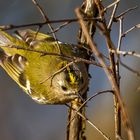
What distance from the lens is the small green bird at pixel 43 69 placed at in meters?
2.13

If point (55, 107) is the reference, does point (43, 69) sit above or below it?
below

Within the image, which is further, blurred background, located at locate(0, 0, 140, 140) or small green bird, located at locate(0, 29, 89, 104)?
blurred background, located at locate(0, 0, 140, 140)

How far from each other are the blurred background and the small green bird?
119 cm

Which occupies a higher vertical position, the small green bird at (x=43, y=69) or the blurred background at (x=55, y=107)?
the blurred background at (x=55, y=107)

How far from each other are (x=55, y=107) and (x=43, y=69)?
5.92 feet

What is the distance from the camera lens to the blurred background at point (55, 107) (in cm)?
385

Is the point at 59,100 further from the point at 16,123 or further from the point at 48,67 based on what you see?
the point at 16,123

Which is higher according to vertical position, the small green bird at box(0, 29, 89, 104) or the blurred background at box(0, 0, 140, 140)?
the blurred background at box(0, 0, 140, 140)

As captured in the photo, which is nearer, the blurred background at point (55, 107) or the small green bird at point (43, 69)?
the small green bird at point (43, 69)

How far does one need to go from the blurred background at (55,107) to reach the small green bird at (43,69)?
3.92 ft

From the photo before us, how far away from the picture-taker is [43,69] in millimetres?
2410

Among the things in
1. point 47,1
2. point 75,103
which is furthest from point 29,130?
point 75,103

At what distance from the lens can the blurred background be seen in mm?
3850

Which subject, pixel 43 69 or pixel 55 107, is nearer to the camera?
pixel 43 69
